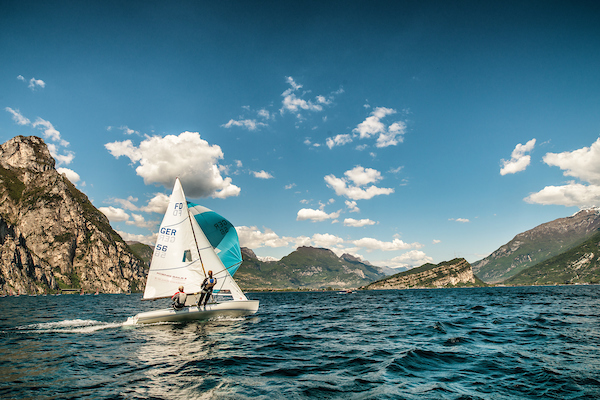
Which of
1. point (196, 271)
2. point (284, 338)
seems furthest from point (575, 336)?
point (196, 271)

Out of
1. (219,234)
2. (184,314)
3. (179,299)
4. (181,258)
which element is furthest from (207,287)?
(219,234)

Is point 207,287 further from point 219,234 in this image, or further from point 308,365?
point 308,365

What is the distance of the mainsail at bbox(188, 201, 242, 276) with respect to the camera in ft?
96.9

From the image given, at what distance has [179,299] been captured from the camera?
81.4 feet

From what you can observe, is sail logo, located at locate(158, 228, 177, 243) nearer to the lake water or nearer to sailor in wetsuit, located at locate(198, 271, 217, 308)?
sailor in wetsuit, located at locate(198, 271, 217, 308)

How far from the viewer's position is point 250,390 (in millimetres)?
9453

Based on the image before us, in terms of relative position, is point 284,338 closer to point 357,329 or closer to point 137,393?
point 357,329

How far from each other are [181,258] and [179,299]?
11.5 feet

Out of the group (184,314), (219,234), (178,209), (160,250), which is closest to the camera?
(184,314)

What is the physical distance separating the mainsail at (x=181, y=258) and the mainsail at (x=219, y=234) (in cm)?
167

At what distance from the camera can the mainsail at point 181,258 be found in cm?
2631

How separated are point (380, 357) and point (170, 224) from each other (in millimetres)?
21022

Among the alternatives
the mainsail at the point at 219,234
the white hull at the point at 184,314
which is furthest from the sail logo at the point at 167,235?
the white hull at the point at 184,314

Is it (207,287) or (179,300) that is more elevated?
(207,287)
